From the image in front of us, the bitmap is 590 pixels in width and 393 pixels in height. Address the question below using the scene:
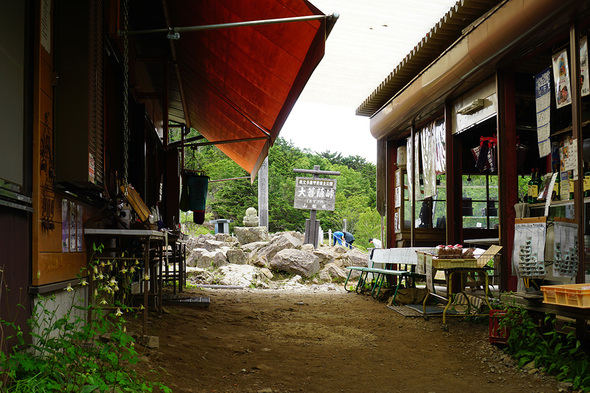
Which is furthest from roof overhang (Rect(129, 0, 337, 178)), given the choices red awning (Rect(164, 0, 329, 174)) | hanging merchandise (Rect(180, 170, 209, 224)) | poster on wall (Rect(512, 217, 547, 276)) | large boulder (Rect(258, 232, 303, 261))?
large boulder (Rect(258, 232, 303, 261))

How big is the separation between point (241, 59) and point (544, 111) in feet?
12.7

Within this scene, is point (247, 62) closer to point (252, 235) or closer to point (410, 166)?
point (410, 166)

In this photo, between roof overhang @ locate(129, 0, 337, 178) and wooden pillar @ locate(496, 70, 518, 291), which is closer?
roof overhang @ locate(129, 0, 337, 178)

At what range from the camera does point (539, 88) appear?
6410 millimetres

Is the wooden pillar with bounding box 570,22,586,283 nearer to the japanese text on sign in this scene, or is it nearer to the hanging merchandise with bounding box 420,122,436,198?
the hanging merchandise with bounding box 420,122,436,198

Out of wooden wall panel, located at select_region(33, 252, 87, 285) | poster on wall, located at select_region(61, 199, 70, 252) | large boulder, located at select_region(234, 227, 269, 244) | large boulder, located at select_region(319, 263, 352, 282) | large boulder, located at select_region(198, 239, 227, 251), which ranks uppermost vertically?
poster on wall, located at select_region(61, 199, 70, 252)

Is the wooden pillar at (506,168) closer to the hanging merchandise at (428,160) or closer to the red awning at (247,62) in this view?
the hanging merchandise at (428,160)

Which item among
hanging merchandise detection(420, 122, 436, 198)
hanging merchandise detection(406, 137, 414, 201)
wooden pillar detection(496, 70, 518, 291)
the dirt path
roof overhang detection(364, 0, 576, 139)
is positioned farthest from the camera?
hanging merchandise detection(406, 137, 414, 201)

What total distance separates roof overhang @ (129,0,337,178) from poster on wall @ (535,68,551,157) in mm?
3154

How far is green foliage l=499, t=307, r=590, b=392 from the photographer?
403 cm

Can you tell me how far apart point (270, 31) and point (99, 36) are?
66.1 inches

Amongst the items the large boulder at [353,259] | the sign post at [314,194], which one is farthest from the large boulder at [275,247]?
the sign post at [314,194]

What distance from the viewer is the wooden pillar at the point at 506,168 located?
672 cm

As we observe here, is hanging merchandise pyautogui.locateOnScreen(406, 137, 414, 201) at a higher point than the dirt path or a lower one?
higher
